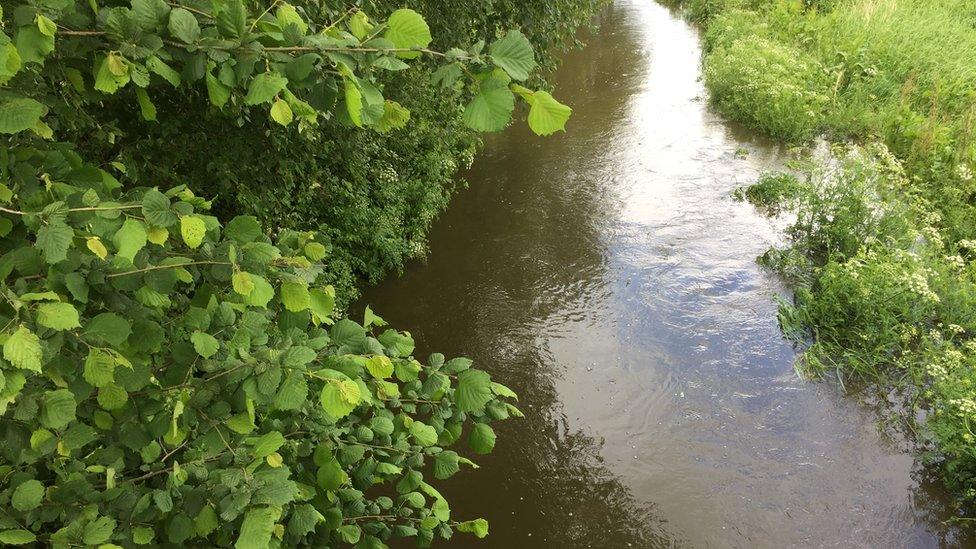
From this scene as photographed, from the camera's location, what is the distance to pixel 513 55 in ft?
4.25

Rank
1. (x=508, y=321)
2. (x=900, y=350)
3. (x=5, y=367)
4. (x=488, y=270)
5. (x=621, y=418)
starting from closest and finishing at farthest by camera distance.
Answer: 1. (x=5, y=367)
2. (x=621, y=418)
3. (x=900, y=350)
4. (x=508, y=321)
5. (x=488, y=270)

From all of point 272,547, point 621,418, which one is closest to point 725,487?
point 621,418

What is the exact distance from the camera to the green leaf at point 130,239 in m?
1.27

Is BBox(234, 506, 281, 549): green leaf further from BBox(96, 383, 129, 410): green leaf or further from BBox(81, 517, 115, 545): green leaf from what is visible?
BBox(96, 383, 129, 410): green leaf

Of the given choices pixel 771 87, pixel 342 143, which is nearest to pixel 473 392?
pixel 342 143

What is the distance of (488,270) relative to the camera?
303 inches

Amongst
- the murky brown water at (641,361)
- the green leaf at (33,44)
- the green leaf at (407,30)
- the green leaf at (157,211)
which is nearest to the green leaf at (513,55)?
the green leaf at (407,30)

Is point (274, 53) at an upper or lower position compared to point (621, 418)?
upper

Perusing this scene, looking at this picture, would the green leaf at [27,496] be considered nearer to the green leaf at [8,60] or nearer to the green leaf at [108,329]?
the green leaf at [108,329]

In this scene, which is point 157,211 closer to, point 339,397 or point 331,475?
point 339,397

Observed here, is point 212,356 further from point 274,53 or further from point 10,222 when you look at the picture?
point 274,53

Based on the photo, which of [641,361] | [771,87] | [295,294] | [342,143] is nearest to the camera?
[295,294]

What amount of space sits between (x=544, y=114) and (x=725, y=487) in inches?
186

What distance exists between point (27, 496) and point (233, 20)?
1152 mm
